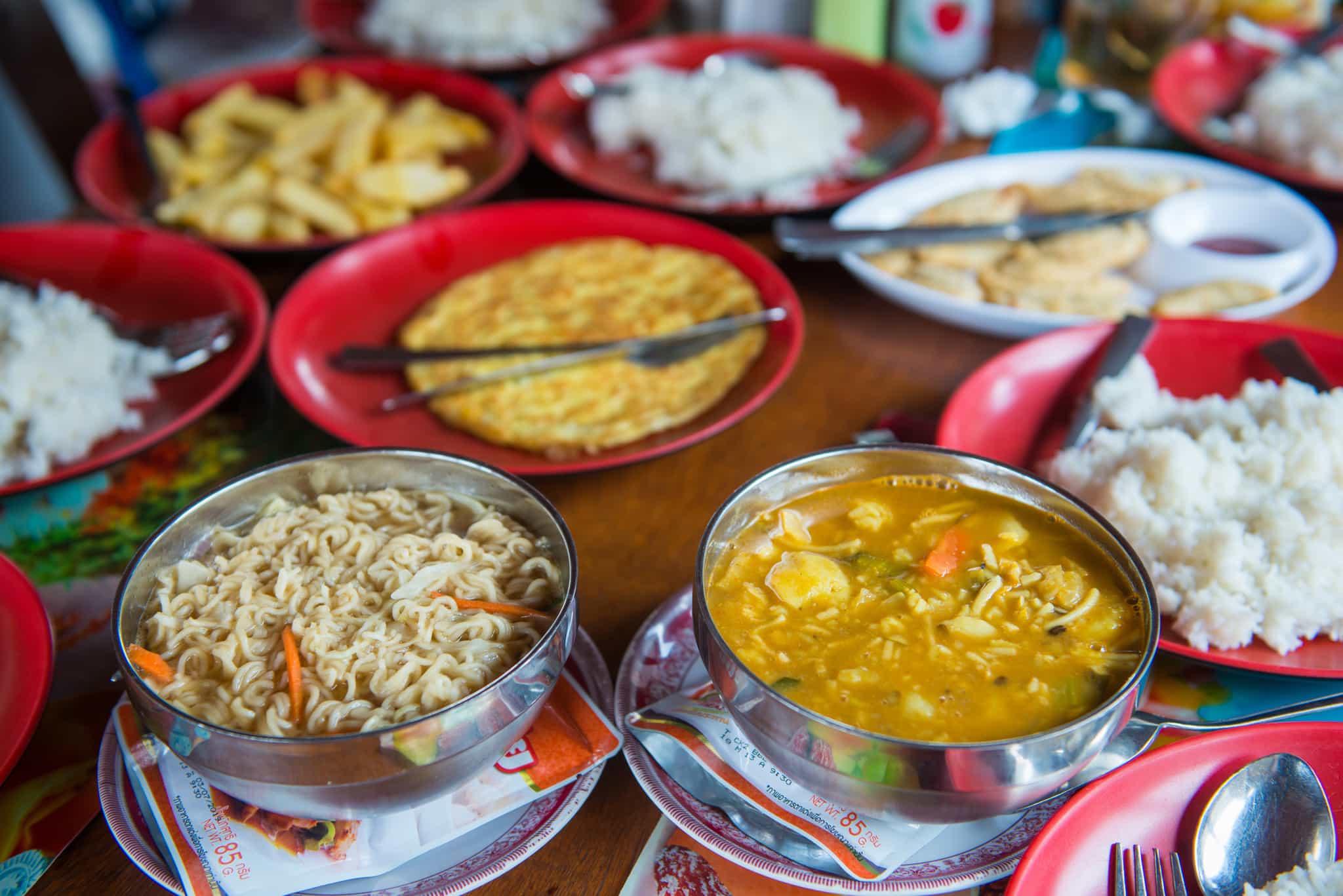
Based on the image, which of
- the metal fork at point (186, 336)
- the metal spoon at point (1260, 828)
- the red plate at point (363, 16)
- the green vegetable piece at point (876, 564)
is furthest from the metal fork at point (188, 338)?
the metal spoon at point (1260, 828)

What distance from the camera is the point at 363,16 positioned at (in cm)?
376

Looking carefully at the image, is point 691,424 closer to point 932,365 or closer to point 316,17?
Answer: point 932,365

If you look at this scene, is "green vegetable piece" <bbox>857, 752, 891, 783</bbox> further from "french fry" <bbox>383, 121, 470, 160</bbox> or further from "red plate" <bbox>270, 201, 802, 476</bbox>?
"french fry" <bbox>383, 121, 470, 160</bbox>

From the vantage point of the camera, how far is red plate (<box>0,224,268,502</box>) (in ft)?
6.17

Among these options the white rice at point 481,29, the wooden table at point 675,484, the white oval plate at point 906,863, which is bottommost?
the wooden table at point 675,484

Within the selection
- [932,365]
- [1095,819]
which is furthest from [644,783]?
[932,365]

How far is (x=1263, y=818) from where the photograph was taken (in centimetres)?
99

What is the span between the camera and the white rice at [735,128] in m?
2.47

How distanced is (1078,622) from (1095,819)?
0.64 feet

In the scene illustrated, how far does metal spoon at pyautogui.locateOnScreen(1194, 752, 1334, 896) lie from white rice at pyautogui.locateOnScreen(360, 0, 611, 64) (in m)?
2.91

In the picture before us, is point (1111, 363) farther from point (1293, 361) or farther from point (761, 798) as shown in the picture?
point (761, 798)

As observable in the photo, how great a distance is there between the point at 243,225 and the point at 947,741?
2.02 metres

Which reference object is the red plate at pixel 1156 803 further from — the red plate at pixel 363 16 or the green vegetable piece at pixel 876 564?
the red plate at pixel 363 16

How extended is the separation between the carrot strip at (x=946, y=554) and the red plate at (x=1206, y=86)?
182 cm
